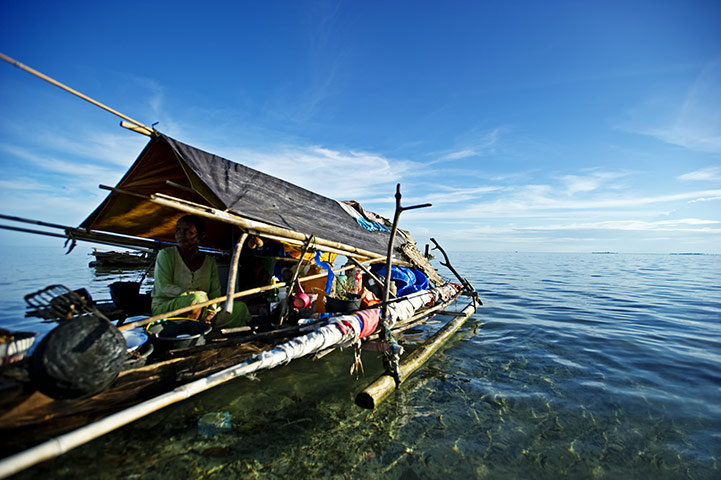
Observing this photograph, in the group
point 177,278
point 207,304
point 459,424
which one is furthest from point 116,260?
point 459,424

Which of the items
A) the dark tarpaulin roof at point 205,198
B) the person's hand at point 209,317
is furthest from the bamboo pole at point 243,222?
the person's hand at point 209,317

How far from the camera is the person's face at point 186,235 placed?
16.5 feet

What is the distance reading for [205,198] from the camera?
462cm

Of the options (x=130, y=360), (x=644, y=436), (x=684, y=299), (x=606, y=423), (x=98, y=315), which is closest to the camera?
(x=98, y=315)

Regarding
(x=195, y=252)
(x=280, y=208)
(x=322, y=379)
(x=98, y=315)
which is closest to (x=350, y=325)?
(x=322, y=379)

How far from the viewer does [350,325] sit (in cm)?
439

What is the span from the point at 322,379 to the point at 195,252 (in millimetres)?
3128

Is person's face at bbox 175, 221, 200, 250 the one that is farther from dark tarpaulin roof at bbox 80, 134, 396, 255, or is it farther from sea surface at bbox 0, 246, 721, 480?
sea surface at bbox 0, 246, 721, 480

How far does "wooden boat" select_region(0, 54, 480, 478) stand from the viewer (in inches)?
90.7

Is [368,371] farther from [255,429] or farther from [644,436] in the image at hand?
[644,436]

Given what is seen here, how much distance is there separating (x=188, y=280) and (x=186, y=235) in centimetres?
76

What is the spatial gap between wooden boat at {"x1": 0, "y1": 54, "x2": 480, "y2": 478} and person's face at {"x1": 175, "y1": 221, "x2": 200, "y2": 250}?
0.38 meters

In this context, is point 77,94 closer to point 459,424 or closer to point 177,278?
point 177,278

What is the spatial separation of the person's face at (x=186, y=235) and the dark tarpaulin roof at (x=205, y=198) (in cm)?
55
